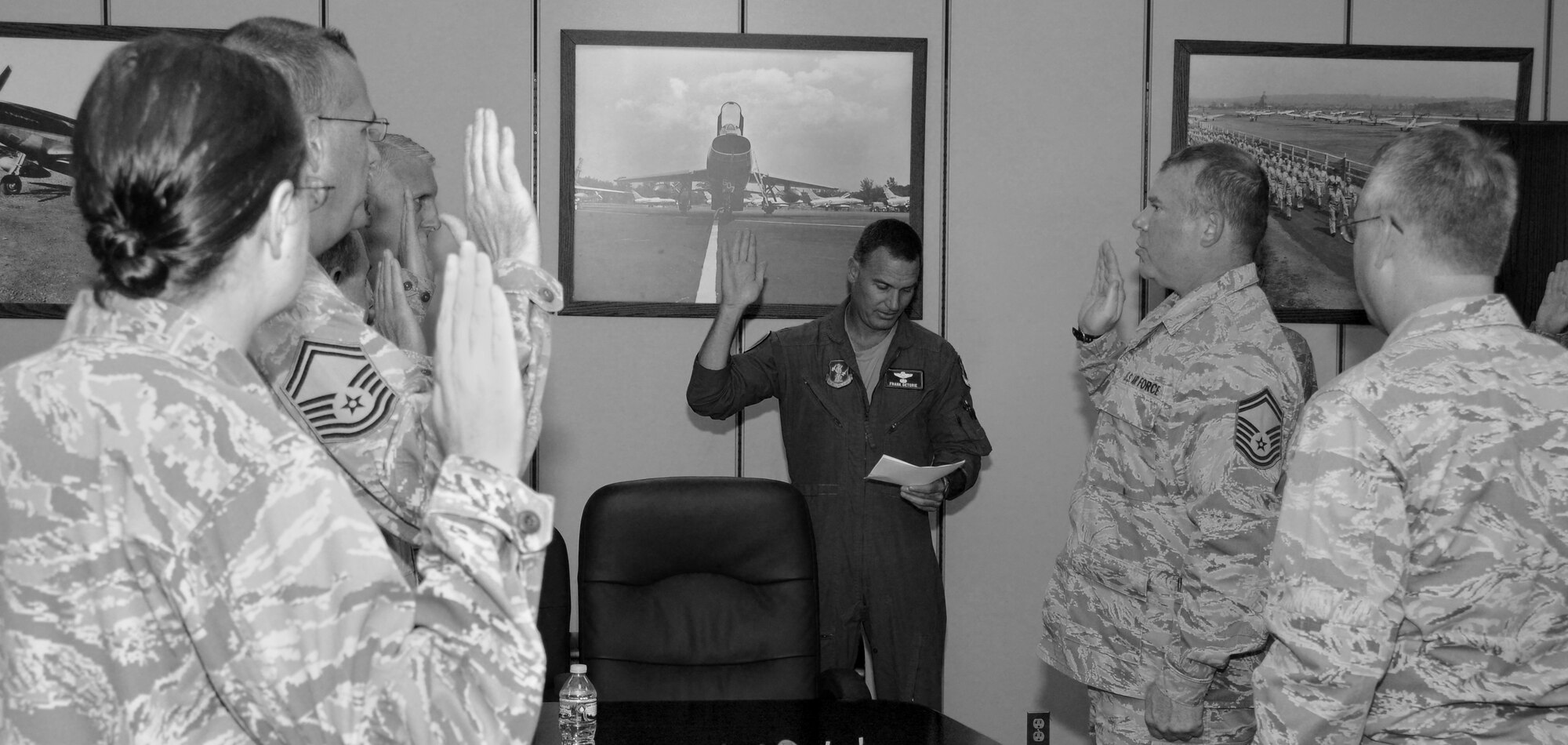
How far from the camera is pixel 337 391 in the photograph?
135 cm

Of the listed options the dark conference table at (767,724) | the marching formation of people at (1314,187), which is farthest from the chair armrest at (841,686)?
the marching formation of people at (1314,187)

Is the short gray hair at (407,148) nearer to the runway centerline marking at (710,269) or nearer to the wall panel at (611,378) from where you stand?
the wall panel at (611,378)

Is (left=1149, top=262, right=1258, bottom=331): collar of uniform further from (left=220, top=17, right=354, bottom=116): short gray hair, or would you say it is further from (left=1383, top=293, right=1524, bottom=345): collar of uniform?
(left=220, top=17, right=354, bottom=116): short gray hair

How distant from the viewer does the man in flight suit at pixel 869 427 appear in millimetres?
3480

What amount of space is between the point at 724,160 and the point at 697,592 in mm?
1558

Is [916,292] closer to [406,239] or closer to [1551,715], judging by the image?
[406,239]

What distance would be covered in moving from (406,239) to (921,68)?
1951 mm

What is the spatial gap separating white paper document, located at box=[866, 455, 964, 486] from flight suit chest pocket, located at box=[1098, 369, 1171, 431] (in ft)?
2.42

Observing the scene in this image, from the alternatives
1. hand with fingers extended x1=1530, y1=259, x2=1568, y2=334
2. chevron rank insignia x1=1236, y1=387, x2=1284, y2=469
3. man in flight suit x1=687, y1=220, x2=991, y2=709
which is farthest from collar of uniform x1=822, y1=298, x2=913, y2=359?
hand with fingers extended x1=1530, y1=259, x2=1568, y2=334

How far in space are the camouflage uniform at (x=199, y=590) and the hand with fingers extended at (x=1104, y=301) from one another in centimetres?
246

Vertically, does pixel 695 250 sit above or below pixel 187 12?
below

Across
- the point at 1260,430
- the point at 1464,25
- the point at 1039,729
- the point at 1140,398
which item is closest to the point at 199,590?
the point at 1260,430

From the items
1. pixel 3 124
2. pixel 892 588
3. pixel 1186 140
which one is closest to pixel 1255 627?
pixel 892 588

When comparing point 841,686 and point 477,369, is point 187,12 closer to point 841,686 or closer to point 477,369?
point 841,686
